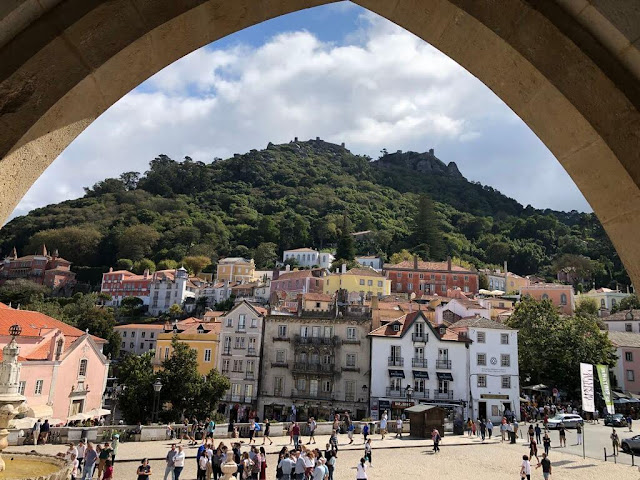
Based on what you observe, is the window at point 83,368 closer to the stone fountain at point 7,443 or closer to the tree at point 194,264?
the stone fountain at point 7,443

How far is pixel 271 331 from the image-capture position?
37.1 metres

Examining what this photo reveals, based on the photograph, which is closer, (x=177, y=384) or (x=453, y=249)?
(x=177, y=384)

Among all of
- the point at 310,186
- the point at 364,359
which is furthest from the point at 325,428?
the point at 310,186

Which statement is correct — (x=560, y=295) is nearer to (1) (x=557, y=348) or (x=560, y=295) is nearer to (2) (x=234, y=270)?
(1) (x=557, y=348)

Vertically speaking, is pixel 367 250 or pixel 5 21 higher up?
pixel 367 250

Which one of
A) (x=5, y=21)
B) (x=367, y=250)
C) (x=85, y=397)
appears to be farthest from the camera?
(x=367, y=250)

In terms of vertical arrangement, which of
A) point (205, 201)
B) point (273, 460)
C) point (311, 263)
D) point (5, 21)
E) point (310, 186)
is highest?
point (310, 186)

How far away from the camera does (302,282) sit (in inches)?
3127

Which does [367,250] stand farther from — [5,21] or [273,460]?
[5,21]

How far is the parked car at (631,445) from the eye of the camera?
21.0 metres

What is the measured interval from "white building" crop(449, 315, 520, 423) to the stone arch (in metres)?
34.9

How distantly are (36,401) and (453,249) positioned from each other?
107052mm

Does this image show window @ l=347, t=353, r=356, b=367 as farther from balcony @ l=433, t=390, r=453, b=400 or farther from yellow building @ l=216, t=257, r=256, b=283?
yellow building @ l=216, t=257, r=256, b=283

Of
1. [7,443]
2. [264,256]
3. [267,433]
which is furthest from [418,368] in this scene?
[264,256]
